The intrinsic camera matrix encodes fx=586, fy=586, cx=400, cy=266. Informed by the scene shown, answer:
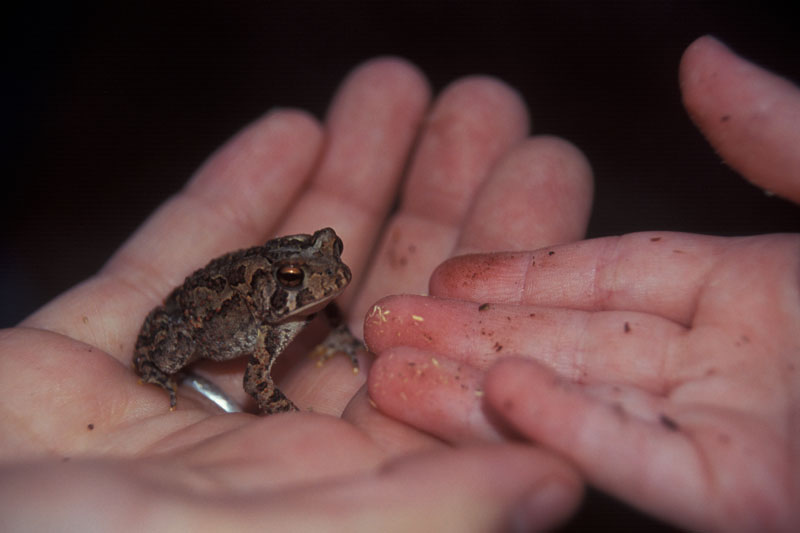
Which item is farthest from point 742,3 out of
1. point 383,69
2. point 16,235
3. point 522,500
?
point 16,235

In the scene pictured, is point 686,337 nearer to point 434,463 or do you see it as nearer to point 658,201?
point 434,463

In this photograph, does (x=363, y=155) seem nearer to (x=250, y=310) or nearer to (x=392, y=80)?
(x=392, y=80)

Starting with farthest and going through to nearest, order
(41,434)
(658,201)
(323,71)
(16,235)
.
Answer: (323,71) < (16,235) < (658,201) < (41,434)

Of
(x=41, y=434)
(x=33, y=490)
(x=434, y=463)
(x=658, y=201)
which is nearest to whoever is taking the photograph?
(x=33, y=490)

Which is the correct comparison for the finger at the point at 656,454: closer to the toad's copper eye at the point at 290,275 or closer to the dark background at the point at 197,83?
the toad's copper eye at the point at 290,275

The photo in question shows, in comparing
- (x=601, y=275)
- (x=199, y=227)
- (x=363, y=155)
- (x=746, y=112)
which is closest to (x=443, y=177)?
(x=363, y=155)
